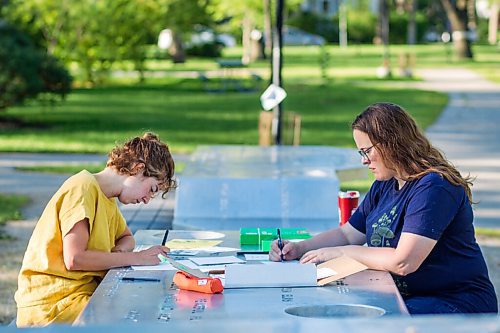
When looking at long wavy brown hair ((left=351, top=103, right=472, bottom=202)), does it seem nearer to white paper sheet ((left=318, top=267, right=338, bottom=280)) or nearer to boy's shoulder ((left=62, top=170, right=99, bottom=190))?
white paper sheet ((left=318, top=267, right=338, bottom=280))

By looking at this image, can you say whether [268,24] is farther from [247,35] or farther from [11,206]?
[11,206]

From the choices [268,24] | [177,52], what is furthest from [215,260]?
[177,52]

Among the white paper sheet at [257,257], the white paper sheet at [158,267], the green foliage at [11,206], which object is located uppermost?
the white paper sheet at [158,267]

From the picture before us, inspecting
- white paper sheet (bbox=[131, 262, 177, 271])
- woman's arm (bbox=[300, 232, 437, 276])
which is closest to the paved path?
woman's arm (bbox=[300, 232, 437, 276])

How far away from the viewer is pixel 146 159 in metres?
4.63

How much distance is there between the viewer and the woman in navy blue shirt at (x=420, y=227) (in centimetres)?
443

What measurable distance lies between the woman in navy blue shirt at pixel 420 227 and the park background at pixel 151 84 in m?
3.12

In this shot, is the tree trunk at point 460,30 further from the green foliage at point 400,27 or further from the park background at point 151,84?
the green foliage at point 400,27

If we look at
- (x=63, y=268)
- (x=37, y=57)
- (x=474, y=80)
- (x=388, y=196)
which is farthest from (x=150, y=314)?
(x=474, y=80)

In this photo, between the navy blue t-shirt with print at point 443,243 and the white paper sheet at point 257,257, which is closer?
the navy blue t-shirt with print at point 443,243

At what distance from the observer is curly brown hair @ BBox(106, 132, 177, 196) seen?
4.64m

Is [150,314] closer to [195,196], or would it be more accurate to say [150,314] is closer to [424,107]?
[195,196]

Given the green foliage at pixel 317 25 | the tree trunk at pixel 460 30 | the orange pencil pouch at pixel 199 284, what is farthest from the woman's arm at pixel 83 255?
the green foliage at pixel 317 25

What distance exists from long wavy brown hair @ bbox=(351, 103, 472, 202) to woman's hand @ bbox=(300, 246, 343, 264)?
0.41 meters
